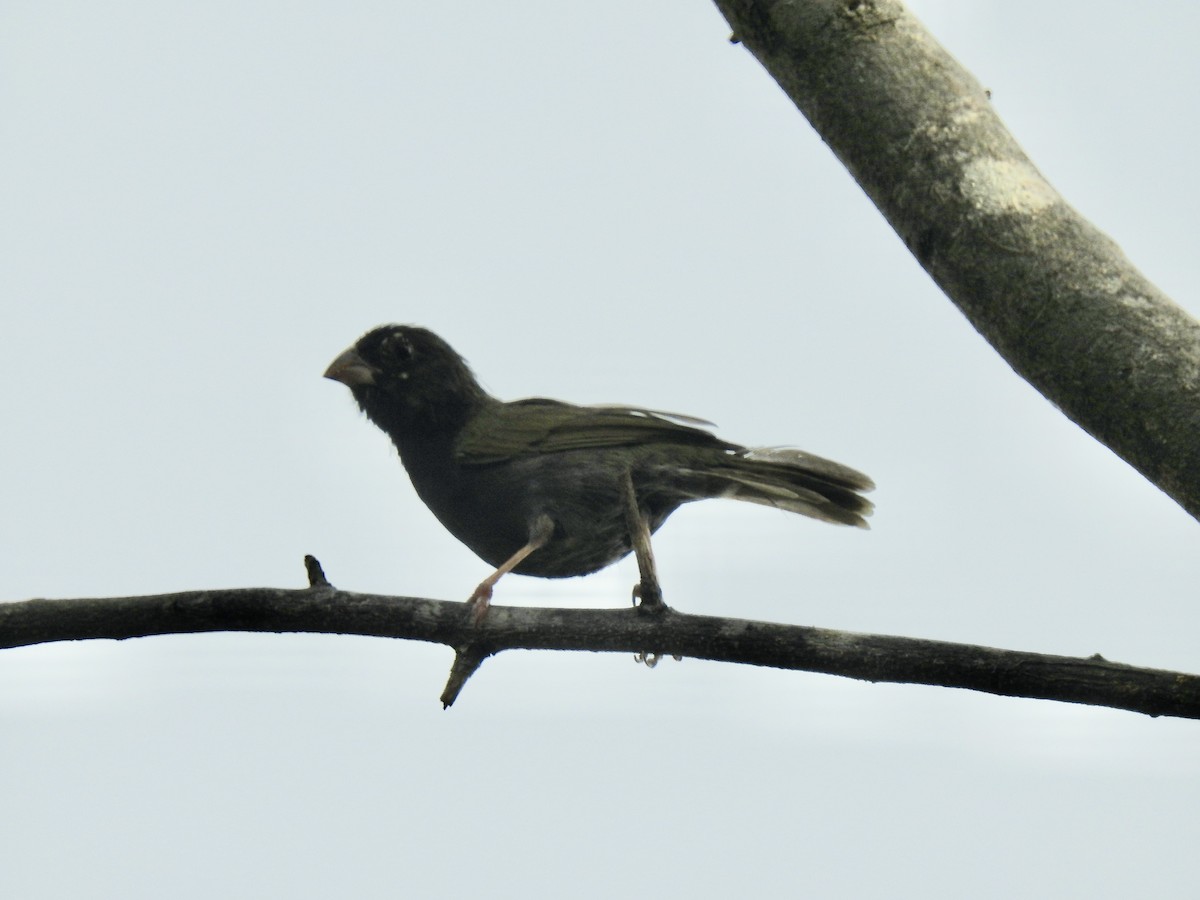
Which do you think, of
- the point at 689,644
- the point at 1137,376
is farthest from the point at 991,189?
the point at 689,644

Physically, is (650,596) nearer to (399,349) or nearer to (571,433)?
(571,433)

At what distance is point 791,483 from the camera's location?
547cm

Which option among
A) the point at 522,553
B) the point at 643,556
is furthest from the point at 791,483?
the point at 643,556

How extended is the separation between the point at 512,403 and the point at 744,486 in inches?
56.2

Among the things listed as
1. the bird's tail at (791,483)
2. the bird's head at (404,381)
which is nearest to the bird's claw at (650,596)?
the bird's tail at (791,483)

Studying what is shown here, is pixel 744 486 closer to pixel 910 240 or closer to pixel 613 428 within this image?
pixel 613 428

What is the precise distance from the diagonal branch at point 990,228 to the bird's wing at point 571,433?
89.2 inches

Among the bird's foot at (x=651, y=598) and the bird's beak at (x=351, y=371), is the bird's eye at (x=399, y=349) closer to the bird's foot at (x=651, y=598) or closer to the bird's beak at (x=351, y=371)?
the bird's beak at (x=351, y=371)

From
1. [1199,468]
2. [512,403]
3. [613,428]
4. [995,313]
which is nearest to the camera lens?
[1199,468]

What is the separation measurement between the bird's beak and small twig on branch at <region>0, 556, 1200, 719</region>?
2.94 meters

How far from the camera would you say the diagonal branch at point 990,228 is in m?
2.95

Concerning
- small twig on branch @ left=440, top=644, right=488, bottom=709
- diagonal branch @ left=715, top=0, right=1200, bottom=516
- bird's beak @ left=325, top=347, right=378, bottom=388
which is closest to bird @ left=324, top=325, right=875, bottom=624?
bird's beak @ left=325, top=347, right=378, bottom=388

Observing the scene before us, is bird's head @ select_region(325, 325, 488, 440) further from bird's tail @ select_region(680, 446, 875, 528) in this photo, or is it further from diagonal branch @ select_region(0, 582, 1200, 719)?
diagonal branch @ select_region(0, 582, 1200, 719)

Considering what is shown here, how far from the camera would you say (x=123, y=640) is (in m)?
3.28
